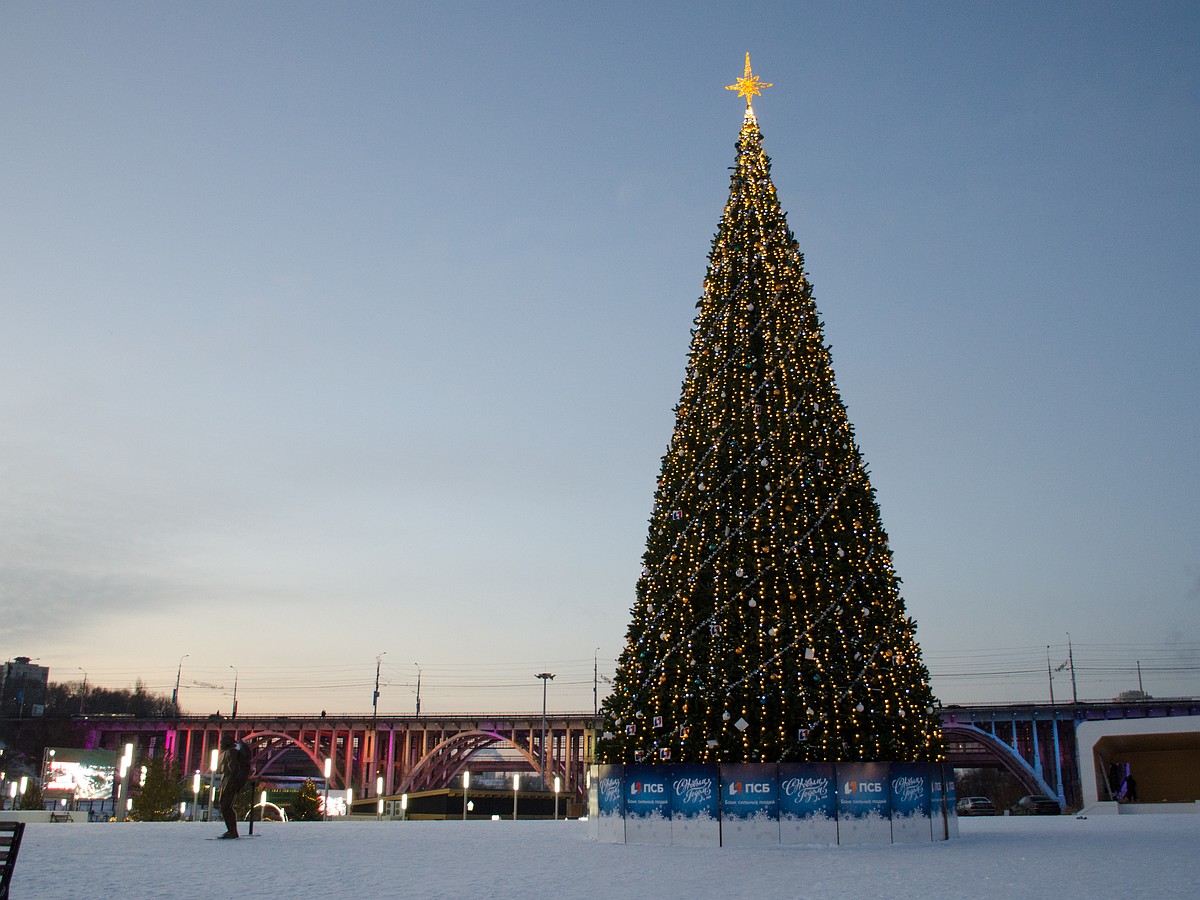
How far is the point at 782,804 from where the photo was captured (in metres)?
17.9

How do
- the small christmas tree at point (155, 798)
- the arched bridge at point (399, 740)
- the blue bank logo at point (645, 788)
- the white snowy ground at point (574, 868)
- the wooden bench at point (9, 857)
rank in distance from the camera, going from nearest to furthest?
1. the wooden bench at point (9, 857)
2. the white snowy ground at point (574, 868)
3. the blue bank logo at point (645, 788)
4. the small christmas tree at point (155, 798)
5. the arched bridge at point (399, 740)

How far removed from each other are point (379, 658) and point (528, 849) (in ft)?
295

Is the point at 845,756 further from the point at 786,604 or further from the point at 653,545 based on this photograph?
the point at 653,545

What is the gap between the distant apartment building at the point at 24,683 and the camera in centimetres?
16300

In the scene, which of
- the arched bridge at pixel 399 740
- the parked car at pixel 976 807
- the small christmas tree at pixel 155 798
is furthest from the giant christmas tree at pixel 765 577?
the arched bridge at pixel 399 740

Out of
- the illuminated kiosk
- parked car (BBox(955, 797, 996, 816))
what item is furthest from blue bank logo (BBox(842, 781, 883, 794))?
parked car (BBox(955, 797, 996, 816))

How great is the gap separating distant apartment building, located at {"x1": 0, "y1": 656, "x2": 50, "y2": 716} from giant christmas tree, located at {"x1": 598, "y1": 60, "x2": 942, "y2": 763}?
556 ft

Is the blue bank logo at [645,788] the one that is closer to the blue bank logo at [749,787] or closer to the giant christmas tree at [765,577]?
the giant christmas tree at [765,577]

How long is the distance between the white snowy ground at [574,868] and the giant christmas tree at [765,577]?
217 centimetres

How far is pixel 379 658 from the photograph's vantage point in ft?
338

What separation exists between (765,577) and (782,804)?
13.4 ft

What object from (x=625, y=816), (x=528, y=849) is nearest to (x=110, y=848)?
(x=528, y=849)

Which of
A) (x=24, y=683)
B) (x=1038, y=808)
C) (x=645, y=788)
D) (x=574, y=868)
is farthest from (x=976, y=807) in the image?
(x=24, y=683)

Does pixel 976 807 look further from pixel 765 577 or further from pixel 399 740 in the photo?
pixel 399 740
